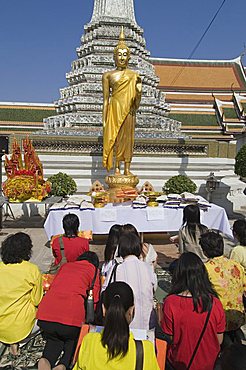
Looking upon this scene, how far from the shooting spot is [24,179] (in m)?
7.10

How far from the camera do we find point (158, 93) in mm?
12867

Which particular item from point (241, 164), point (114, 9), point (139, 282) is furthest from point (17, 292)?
point (114, 9)

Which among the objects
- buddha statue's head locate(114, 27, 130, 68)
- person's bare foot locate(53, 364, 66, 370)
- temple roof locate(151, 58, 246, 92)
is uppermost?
temple roof locate(151, 58, 246, 92)

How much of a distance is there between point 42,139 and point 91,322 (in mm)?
7800

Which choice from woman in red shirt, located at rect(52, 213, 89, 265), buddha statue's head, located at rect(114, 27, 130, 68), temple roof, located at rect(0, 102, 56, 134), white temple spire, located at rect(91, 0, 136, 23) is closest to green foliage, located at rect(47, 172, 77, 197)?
buddha statue's head, located at rect(114, 27, 130, 68)

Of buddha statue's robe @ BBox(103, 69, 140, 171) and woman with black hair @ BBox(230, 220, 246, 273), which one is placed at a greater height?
buddha statue's robe @ BBox(103, 69, 140, 171)

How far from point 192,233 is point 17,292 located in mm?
1809

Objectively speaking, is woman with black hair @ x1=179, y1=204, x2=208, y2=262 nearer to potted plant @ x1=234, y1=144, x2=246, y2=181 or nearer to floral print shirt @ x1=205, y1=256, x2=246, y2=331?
floral print shirt @ x1=205, y1=256, x2=246, y2=331

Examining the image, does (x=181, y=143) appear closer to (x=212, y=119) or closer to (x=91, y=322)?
(x=91, y=322)

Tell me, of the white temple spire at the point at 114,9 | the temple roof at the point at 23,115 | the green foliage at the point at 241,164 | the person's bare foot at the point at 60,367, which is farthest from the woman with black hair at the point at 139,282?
the temple roof at the point at 23,115

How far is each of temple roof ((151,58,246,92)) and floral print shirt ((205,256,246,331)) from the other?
2039 cm

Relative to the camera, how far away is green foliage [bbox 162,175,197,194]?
9.15 meters

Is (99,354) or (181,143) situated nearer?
(99,354)

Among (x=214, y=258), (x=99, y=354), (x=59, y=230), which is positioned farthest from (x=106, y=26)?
(x=99, y=354)
